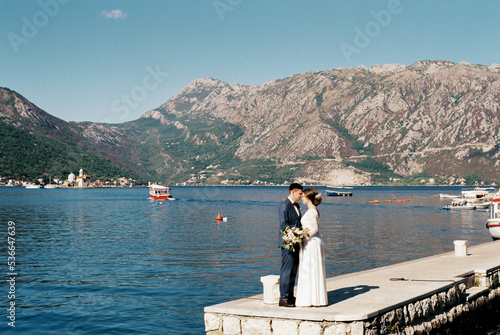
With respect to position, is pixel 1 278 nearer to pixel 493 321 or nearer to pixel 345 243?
pixel 493 321

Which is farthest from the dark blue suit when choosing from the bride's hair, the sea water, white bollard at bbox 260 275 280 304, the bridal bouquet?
the sea water

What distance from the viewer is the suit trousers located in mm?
14148

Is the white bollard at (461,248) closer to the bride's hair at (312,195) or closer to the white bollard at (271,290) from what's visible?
the bride's hair at (312,195)

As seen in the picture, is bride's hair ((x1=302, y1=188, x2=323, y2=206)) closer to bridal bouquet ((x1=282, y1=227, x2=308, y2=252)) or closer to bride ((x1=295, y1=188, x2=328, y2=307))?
bride ((x1=295, y1=188, x2=328, y2=307))

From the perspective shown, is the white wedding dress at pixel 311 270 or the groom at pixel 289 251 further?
the groom at pixel 289 251

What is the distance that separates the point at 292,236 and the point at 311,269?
42.9 inches

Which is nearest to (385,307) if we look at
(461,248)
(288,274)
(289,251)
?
(288,274)

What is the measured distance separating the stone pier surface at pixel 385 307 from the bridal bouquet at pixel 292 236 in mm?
1786

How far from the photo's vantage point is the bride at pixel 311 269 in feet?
45.6

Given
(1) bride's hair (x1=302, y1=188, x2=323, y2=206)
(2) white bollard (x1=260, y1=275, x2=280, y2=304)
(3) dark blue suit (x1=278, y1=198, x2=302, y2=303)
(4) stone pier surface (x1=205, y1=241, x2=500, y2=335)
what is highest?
(1) bride's hair (x1=302, y1=188, x2=323, y2=206)

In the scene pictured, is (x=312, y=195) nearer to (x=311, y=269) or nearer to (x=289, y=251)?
(x=289, y=251)

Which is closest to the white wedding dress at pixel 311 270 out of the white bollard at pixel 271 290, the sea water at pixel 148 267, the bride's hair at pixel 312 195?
the bride's hair at pixel 312 195

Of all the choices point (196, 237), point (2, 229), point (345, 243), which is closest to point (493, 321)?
point (345, 243)

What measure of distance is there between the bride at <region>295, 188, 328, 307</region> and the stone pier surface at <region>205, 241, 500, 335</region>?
0.32 meters
